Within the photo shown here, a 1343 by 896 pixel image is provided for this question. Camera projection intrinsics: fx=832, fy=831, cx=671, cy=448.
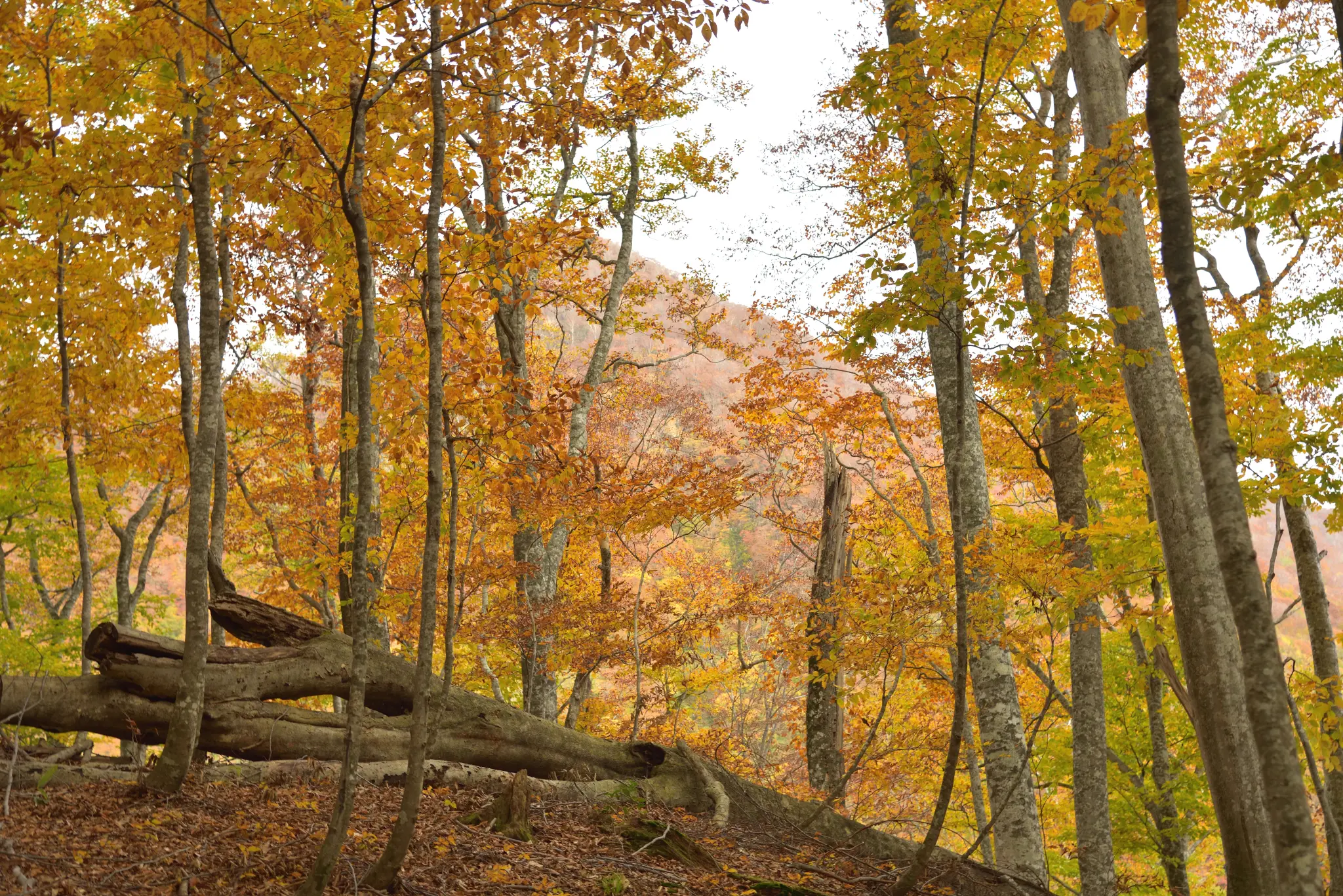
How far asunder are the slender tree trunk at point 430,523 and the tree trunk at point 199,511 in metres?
1.55

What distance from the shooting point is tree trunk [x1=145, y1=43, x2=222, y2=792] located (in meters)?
5.00

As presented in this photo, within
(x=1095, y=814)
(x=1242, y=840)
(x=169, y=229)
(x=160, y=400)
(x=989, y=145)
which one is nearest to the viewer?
(x=1242, y=840)

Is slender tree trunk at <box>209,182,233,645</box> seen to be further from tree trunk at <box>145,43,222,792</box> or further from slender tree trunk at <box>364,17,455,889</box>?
slender tree trunk at <box>364,17,455,889</box>

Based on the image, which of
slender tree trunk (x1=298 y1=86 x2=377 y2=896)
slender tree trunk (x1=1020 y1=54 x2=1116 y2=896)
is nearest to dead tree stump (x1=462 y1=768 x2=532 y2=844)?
slender tree trunk (x1=298 y1=86 x2=377 y2=896)

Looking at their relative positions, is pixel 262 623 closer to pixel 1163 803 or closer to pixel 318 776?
pixel 318 776

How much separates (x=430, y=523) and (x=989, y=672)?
17.5 feet

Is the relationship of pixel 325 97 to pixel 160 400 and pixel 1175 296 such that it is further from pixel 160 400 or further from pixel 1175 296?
pixel 160 400

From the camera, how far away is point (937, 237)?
4992 mm

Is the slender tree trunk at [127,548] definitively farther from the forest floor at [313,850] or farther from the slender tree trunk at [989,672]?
the slender tree trunk at [989,672]

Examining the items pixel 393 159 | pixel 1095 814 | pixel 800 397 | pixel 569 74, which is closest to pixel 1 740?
pixel 393 159

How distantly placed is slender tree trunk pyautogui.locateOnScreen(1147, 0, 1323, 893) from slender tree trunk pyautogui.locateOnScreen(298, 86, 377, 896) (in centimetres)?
342

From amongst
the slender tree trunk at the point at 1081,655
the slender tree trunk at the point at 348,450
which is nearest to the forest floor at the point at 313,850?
the slender tree trunk at the point at 1081,655

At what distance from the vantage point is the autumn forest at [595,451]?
14.0ft

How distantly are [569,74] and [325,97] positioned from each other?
1551 millimetres
